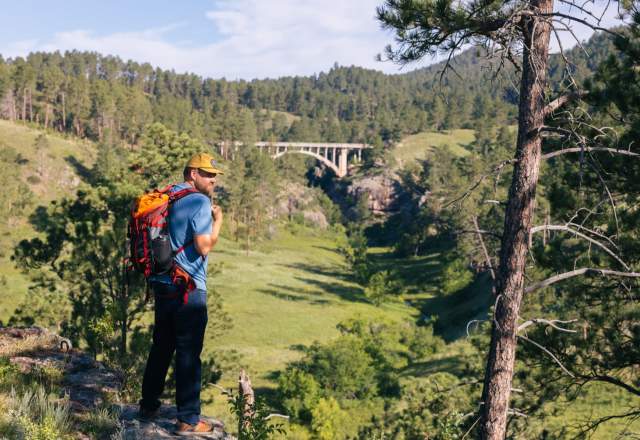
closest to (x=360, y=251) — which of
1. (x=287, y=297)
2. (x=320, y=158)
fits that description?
(x=287, y=297)

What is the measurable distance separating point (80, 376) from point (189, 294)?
10.2 feet

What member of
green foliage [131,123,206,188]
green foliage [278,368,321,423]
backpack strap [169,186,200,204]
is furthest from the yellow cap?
green foliage [278,368,321,423]

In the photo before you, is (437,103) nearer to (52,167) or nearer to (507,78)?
(52,167)

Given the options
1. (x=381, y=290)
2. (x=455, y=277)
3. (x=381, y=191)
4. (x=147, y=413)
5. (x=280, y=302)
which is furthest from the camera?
(x=381, y=191)

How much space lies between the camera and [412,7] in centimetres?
629

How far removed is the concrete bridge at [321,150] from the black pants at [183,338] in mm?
109799

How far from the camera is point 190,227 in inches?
191

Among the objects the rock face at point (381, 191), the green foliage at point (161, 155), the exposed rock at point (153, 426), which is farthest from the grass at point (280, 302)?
the rock face at point (381, 191)

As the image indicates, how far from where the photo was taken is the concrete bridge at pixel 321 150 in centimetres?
11630

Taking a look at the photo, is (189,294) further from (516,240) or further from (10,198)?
(10,198)

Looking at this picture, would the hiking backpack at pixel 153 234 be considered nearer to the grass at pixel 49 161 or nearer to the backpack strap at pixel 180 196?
the backpack strap at pixel 180 196

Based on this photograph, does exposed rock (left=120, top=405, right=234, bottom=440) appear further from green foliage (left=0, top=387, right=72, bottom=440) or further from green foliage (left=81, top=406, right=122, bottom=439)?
green foliage (left=0, top=387, right=72, bottom=440)

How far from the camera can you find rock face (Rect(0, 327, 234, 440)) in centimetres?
513

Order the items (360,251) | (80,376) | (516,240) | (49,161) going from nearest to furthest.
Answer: (516,240) < (80,376) < (360,251) < (49,161)
